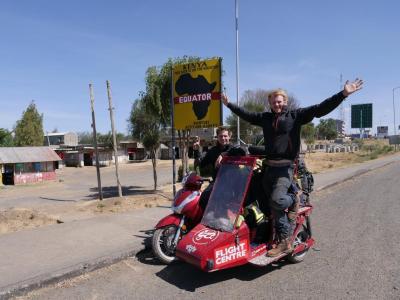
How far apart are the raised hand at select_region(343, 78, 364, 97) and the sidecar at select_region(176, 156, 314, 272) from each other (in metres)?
1.34

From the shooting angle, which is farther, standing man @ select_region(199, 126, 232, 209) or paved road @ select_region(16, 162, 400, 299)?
standing man @ select_region(199, 126, 232, 209)

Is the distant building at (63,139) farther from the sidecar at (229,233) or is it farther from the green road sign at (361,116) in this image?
the sidecar at (229,233)

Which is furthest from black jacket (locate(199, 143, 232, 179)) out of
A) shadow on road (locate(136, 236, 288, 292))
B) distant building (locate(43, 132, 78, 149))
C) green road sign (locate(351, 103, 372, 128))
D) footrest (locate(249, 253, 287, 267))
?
distant building (locate(43, 132, 78, 149))

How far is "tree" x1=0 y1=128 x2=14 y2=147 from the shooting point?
2221 inches

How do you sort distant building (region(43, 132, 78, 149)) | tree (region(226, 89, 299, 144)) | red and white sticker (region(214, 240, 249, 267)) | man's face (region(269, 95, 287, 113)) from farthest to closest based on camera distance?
distant building (region(43, 132, 78, 149)), tree (region(226, 89, 299, 144)), man's face (region(269, 95, 287, 113)), red and white sticker (region(214, 240, 249, 267))

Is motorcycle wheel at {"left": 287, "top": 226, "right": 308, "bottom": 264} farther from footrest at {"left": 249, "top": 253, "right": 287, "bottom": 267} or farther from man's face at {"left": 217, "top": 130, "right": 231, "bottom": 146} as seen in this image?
man's face at {"left": 217, "top": 130, "right": 231, "bottom": 146}

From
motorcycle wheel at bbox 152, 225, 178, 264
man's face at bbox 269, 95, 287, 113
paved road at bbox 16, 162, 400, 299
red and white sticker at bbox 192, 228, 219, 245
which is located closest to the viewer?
paved road at bbox 16, 162, 400, 299

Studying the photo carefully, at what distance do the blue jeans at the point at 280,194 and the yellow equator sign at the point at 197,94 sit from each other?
3.78m

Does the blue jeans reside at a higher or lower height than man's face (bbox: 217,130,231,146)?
lower

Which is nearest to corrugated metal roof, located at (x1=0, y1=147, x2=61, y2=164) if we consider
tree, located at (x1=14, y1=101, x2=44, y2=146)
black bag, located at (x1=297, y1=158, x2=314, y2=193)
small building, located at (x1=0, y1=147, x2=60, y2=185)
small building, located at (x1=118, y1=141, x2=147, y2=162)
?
small building, located at (x1=0, y1=147, x2=60, y2=185)

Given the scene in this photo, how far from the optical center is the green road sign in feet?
174

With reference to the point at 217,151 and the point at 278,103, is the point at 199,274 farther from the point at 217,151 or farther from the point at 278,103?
the point at 278,103

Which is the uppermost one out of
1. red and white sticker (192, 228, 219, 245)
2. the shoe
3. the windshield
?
the windshield

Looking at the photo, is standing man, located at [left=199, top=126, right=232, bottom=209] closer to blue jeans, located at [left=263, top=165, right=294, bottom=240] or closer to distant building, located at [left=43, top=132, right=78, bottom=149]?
blue jeans, located at [left=263, top=165, right=294, bottom=240]
